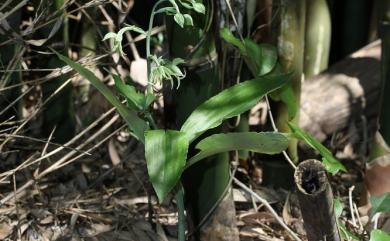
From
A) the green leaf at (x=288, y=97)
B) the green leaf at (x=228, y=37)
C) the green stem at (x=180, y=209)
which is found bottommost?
the green stem at (x=180, y=209)

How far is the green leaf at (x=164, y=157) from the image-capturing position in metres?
1.09

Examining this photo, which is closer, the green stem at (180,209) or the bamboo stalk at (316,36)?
the green stem at (180,209)

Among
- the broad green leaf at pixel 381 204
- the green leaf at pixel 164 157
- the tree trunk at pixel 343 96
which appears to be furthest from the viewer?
the tree trunk at pixel 343 96

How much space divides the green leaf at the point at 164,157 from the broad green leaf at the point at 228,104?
0.14 feet

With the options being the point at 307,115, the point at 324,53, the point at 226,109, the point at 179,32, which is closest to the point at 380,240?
the point at 226,109

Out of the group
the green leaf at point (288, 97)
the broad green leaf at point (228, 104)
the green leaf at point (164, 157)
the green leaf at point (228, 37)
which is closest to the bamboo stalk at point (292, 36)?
the green leaf at point (288, 97)

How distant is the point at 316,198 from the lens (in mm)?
1129

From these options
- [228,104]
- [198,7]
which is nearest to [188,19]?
[198,7]

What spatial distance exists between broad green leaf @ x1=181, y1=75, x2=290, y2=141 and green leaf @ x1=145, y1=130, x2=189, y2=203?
0.04 m

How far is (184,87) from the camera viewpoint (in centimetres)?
138

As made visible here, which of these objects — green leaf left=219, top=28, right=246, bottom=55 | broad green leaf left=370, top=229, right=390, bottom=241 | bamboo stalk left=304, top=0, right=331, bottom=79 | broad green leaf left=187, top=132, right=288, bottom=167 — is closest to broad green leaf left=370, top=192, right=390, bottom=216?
broad green leaf left=370, top=229, right=390, bottom=241

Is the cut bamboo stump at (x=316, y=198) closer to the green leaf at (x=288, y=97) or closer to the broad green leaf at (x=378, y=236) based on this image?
the broad green leaf at (x=378, y=236)

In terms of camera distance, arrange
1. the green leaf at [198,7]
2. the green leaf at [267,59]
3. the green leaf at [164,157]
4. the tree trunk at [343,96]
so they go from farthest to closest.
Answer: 1. the tree trunk at [343,96]
2. the green leaf at [267,59]
3. the green leaf at [198,7]
4. the green leaf at [164,157]

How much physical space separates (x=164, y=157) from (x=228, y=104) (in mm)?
163
